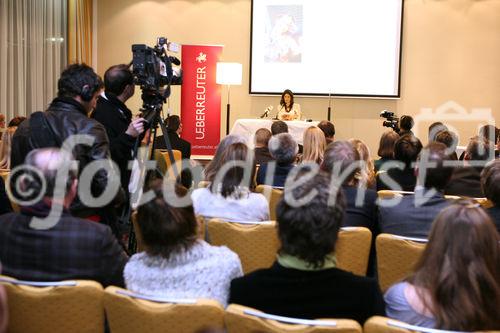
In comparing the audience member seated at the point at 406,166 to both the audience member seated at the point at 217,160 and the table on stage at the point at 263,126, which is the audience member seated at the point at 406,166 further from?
the table on stage at the point at 263,126

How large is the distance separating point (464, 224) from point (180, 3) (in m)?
8.91

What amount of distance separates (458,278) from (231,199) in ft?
5.18

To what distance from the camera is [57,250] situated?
2053 mm

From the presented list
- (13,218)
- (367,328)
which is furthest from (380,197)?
(13,218)

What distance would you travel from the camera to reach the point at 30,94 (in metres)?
8.59

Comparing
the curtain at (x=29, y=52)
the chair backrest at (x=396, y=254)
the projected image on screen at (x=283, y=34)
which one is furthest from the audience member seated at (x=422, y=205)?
the projected image on screen at (x=283, y=34)

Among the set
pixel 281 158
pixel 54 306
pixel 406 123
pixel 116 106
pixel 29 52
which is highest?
pixel 29 52

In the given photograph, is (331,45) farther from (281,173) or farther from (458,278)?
(458,278)

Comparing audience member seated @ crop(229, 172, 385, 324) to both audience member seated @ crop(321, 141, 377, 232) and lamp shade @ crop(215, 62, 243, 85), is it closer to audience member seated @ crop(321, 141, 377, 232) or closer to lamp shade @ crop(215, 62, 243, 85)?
audience member seated @ crop(321, 141, 377, 232)

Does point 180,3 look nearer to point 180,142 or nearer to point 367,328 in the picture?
A: point 180,142

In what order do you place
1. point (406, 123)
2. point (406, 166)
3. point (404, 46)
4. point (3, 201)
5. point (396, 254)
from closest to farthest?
1. point (396, 254)
2. point (3, 201)
3. point (406, 166)
4. point (406, 123)
5. point (404, 46)

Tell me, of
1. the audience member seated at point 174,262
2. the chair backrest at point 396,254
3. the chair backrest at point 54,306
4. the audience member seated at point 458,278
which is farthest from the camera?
the chair backrest at point 396,254

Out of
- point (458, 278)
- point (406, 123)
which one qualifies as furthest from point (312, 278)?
point (406, 123)

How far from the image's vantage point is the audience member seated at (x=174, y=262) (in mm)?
1953
